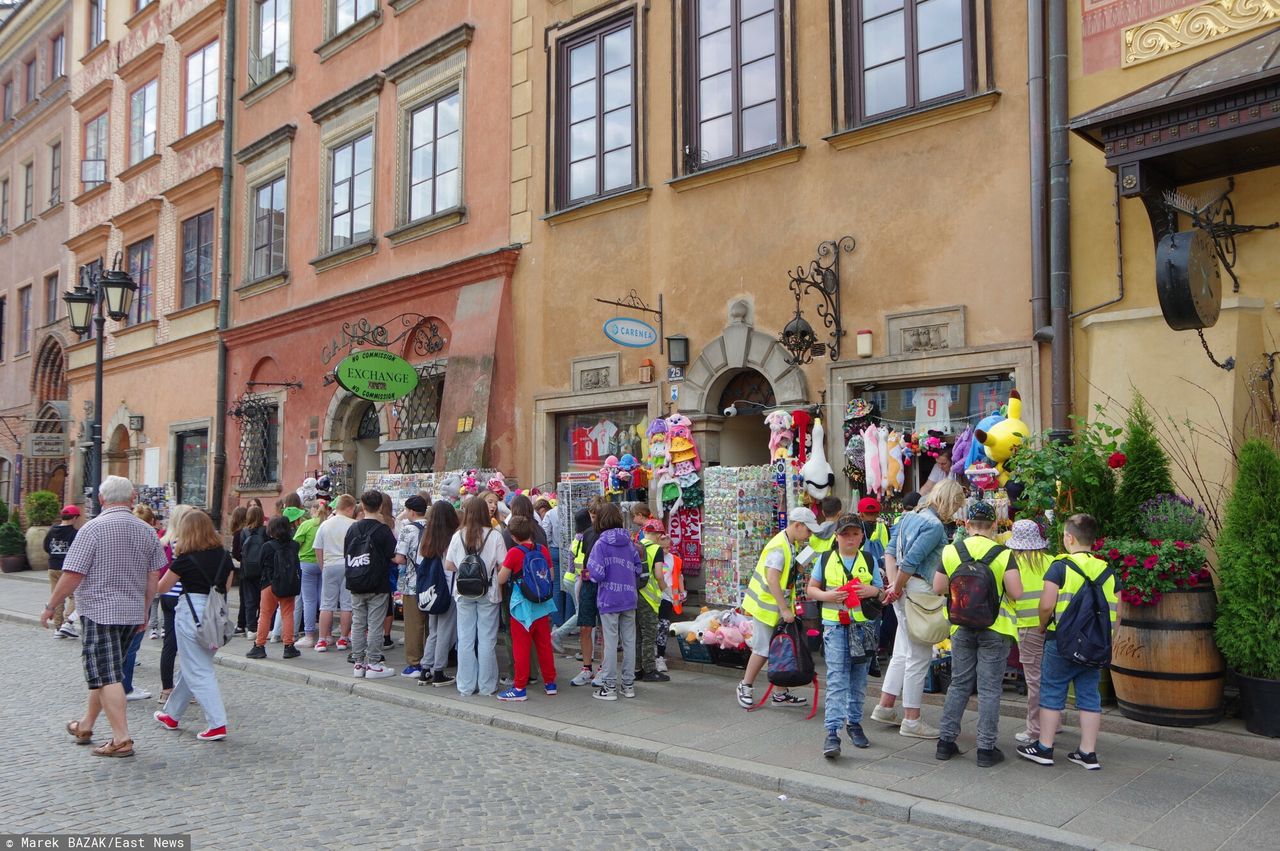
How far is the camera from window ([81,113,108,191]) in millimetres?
24922

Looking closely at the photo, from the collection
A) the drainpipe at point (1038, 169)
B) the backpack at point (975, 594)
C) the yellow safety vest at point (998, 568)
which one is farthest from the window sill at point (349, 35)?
the backpack at point (975, 594)

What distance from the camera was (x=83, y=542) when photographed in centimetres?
700

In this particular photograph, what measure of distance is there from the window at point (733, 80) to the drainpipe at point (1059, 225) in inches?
118

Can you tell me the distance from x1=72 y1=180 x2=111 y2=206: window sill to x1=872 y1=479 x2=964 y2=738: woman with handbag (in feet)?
75.4

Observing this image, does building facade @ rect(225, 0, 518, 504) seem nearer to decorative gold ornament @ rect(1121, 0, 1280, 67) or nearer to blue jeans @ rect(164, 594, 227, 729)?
blue jeans @ rect(164, 594, 227, 729)

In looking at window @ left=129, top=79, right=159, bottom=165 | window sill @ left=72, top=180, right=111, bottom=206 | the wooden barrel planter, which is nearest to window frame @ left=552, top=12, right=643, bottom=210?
the wooden barrel planter

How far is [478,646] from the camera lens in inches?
364

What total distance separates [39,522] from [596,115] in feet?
59.2

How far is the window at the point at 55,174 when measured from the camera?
88.0 ft

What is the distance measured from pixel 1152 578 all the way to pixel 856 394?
13.4ft

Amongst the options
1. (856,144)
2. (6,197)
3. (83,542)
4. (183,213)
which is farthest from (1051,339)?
(6,197)

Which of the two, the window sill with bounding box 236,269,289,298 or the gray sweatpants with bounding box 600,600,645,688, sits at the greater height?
the window sill with bounding box 236,269,289,298

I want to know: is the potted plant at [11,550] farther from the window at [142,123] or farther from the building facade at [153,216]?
the window at [142,123]

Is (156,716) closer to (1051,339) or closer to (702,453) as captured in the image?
(702,453)
